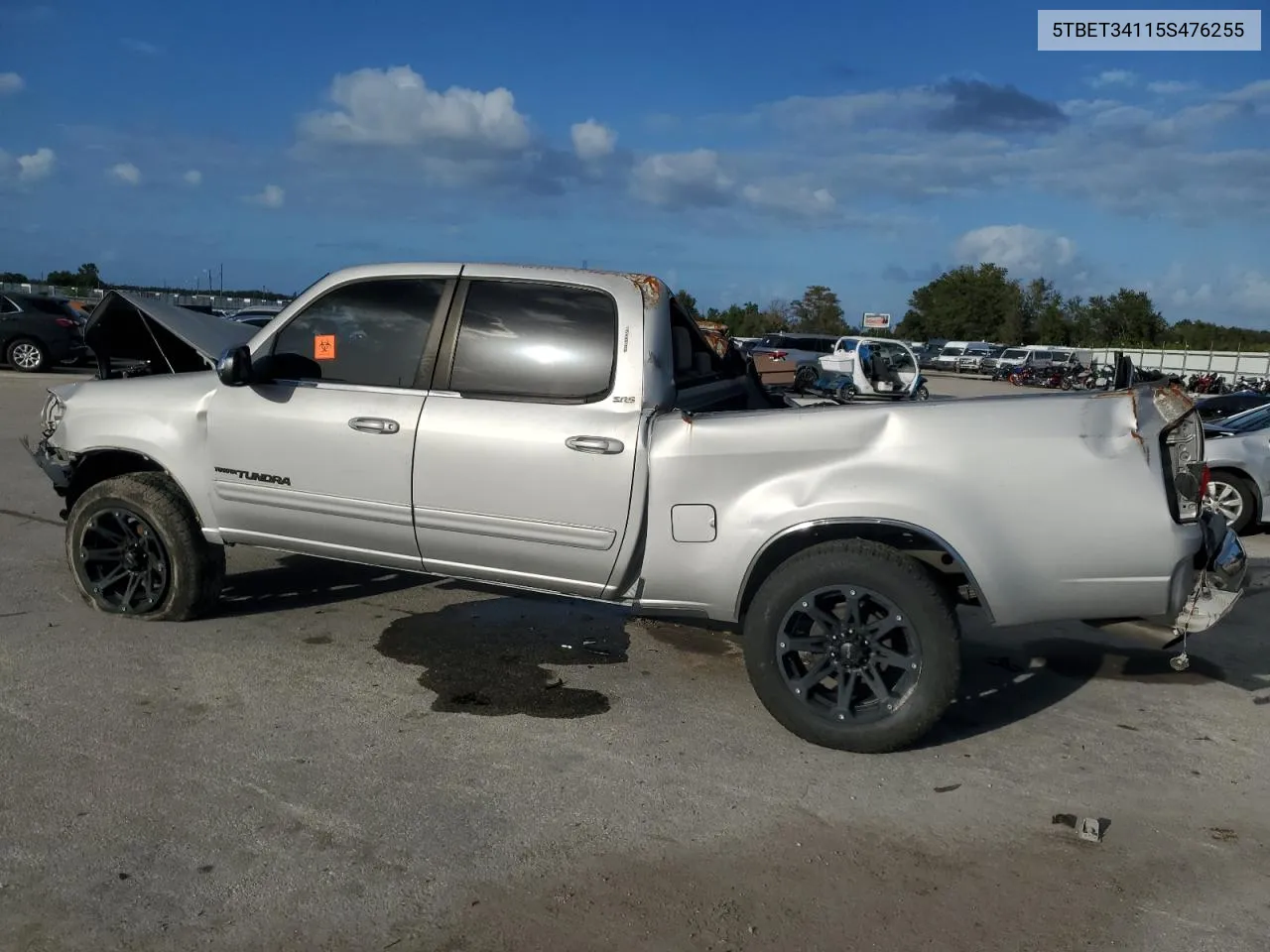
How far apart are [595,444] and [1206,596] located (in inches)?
98.8

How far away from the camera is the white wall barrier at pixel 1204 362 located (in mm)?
44281

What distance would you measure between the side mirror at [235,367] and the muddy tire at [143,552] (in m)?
0.85

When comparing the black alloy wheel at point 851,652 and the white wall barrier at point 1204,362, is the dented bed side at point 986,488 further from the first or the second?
the white wall barrier at point 1204,362

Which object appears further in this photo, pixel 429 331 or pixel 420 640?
pixel 420 640

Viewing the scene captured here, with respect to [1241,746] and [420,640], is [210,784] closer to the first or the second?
[420,640]

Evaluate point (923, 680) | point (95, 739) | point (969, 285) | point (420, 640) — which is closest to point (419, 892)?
point (95, 739)

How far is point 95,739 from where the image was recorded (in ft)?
13.4

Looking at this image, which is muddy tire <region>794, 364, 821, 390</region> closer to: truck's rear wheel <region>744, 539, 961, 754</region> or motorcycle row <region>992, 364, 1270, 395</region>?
motorcycle row <region>992, 364, 1270, 395</region>

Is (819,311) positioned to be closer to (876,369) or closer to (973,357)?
(973,357)

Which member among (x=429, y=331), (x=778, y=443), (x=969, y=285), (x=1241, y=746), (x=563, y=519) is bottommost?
(x=1241, y=746)

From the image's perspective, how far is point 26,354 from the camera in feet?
70.8

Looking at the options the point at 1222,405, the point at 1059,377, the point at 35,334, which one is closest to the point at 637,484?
the point at 1222,405

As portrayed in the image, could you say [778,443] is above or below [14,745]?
above

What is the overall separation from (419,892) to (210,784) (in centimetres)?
109
